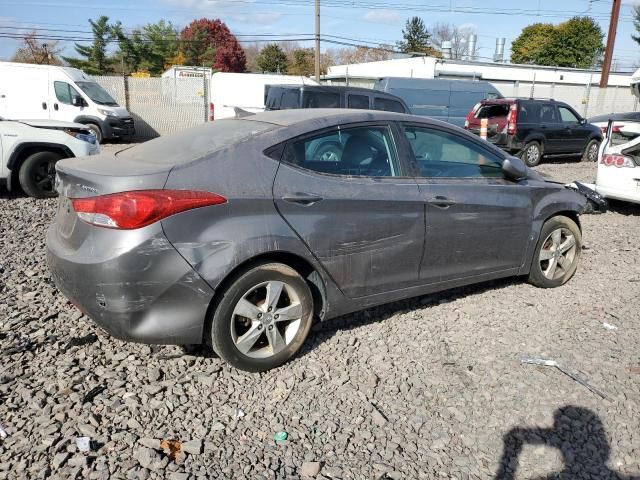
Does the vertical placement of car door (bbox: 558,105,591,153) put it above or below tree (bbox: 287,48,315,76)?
below

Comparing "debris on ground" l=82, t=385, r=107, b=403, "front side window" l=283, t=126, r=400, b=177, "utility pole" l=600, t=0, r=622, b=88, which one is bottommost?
"debris on ground" l=82, t=385, r=107, b=403

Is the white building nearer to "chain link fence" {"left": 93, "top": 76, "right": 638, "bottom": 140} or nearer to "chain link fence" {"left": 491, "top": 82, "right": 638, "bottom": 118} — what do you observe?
"chain link fence" {"left": 491, "top": 82, "right": 638, "bottom": 118}

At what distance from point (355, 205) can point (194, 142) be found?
44.3 inches

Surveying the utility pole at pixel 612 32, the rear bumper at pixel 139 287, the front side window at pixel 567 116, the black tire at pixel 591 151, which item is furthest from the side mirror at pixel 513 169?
the utility pole at pixel 612 32

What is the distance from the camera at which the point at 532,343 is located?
3.94m

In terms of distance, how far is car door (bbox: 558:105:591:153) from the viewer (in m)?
15.3

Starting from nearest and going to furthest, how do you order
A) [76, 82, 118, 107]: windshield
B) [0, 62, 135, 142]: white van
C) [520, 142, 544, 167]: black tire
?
[520, 142, 544, 167]: black tire, [0, 62, 135, 142]: white van, [76, 82, 118, 107]: windshield

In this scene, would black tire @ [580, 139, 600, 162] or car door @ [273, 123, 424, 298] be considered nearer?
car door @ [273, 123, 424, 298]

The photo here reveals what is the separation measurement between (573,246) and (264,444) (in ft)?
11.9

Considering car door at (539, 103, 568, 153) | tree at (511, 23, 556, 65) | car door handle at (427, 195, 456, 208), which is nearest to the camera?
car door handle at (427, 195, 456, 208)

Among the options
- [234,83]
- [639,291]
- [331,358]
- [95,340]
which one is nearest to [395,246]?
[331,358]

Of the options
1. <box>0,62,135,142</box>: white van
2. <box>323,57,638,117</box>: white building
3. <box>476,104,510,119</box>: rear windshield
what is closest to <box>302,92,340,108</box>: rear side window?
<box>476,104,510,119</box>: rear windshield

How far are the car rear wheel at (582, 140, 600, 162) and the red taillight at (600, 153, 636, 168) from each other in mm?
8417

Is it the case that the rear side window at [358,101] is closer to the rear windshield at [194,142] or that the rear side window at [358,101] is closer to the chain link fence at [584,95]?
the rear windshield at [194,142]
